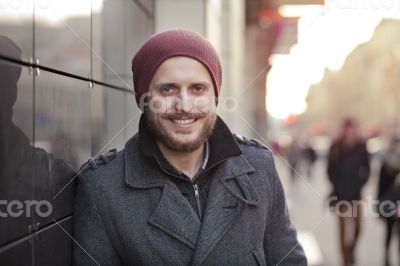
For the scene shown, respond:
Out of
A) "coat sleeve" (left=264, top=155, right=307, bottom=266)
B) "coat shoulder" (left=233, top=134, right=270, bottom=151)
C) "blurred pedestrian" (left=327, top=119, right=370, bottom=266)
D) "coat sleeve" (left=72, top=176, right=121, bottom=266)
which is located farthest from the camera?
"blurred pedestrian" (left=327, top=119, right=370, bottom=266)

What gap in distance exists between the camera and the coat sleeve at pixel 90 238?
2.59m

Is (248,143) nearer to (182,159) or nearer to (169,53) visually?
(182,159)

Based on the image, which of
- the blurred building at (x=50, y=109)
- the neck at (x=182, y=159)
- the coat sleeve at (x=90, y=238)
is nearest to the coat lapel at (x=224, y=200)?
the neck at (x=182, y=159)

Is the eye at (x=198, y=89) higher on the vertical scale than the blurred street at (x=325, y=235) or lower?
higher

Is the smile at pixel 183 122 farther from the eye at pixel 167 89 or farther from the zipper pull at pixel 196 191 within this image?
the zipper pull at pixel 196 191

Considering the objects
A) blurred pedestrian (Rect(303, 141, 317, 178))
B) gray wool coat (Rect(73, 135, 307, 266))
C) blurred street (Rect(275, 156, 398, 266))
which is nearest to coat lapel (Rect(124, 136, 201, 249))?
gray wool coat (Rect(73, 135, 307, 266))

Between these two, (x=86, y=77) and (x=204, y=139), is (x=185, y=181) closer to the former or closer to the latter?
(x=204, y=139)

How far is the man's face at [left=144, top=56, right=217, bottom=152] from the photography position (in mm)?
2639

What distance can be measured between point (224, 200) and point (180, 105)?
1.50ft

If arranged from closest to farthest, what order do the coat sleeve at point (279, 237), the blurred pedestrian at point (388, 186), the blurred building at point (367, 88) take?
the coat sleeve at point (279, 237) → the blurred pedestrian at point (388, 186) → the blurred building at point (367, 88)

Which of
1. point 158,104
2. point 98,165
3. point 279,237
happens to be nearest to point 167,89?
point 158,104

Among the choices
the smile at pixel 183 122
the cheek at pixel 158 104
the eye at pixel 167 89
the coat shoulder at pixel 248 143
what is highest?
the eye at pixel 167 89

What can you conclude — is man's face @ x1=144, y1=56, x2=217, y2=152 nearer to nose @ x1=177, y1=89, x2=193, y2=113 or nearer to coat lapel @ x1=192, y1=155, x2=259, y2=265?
nose @ x1=177, y1=89, x2=193, y2=113

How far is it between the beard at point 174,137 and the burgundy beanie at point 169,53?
5.5 inches
